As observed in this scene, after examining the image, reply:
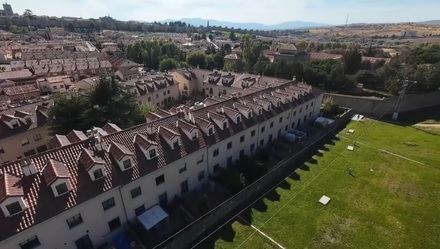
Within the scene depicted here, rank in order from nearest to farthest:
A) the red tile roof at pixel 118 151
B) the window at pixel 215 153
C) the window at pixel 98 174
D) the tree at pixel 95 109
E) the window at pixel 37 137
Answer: the window at pixel 98 174
the red tile roof at pixel 118 151
the window at pixel 215 153
the tree at pixel 95 109
the window at pixel 37 137

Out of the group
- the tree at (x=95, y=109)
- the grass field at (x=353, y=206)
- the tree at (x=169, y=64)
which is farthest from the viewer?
the tree at (x=169, y=64)

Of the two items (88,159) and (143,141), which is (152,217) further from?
(88,159)

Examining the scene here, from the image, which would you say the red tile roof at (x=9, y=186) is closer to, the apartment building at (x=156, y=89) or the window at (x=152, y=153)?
the window at (x=152, y=153)

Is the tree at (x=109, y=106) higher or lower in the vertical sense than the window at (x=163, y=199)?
higher

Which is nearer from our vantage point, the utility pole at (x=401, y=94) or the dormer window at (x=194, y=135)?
the dormer window at (x=194, y=135)

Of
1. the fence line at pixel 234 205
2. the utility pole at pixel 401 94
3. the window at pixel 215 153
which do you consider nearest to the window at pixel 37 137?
the window at pixel 215 153
